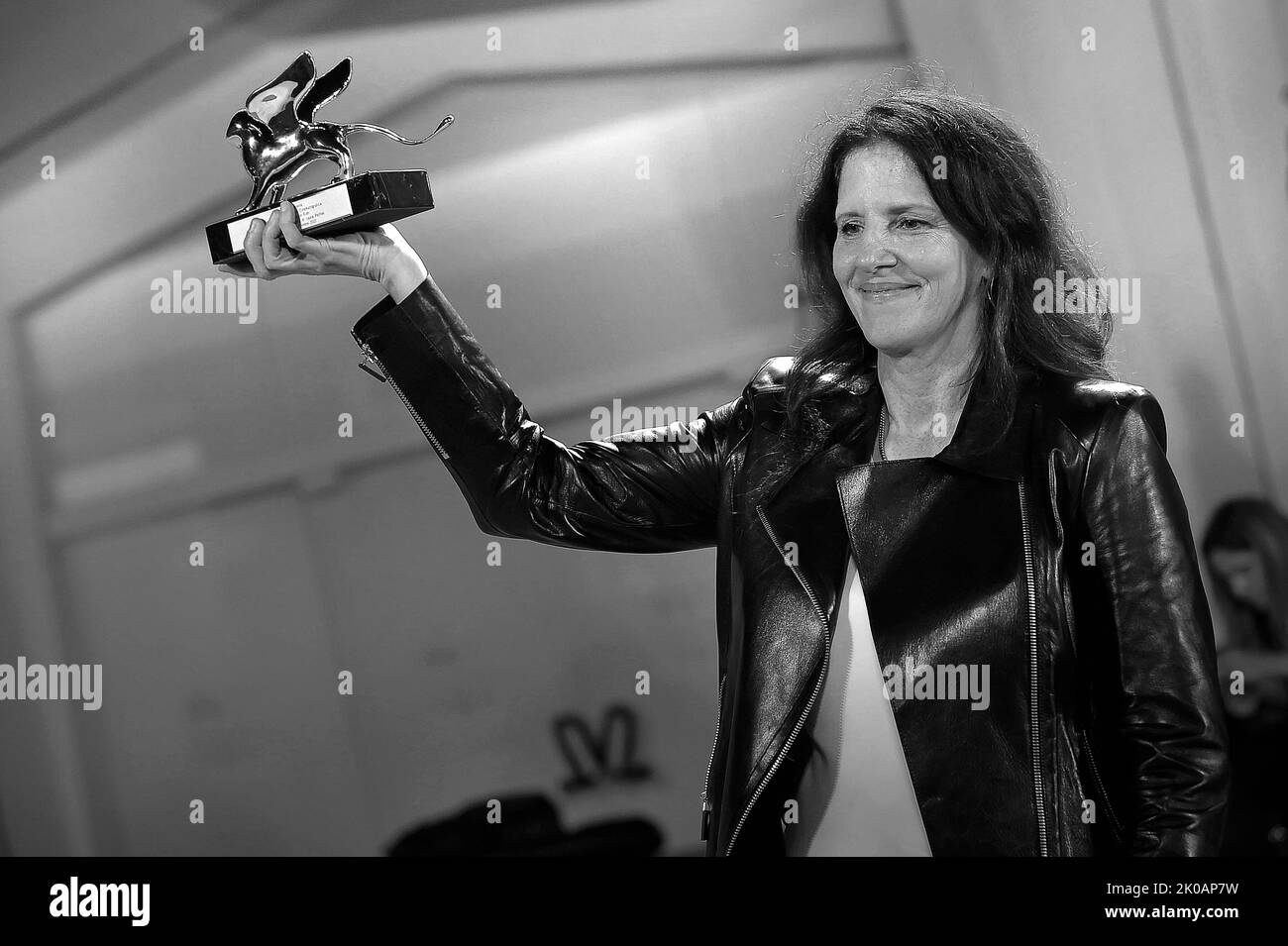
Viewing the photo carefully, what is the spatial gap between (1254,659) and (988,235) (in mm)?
1468

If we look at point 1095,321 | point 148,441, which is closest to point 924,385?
point 1095,321

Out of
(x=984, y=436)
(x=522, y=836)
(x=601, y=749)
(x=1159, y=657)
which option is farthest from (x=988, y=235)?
(x=522, y=836)

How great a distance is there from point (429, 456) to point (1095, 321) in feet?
4.99

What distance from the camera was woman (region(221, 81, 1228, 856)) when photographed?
1418 mm

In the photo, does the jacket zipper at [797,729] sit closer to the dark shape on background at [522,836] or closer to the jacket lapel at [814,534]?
the jacket lapel at [814,534]

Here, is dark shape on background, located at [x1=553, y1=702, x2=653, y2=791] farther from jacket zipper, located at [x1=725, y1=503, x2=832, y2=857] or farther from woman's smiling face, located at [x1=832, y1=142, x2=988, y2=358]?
woman's smiling face, located at [x1=832, y1=142, x2=988, y2=358]

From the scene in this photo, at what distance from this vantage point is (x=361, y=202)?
1662mm

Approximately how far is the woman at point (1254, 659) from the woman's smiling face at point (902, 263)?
132cm

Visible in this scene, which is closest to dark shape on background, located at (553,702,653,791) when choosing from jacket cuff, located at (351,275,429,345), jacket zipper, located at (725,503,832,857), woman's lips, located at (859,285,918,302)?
jacket zipper, located at (725,503,832,857)

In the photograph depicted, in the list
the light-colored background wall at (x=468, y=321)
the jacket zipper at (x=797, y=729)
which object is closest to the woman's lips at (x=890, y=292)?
the jacket zipper at (x=797, y=729)

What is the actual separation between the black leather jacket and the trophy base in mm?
122

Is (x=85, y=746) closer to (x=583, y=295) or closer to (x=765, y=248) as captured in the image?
(x=583, y=295)

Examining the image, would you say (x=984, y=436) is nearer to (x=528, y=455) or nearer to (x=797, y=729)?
(x=797, y=729)

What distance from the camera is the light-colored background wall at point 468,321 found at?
261 centimetres
